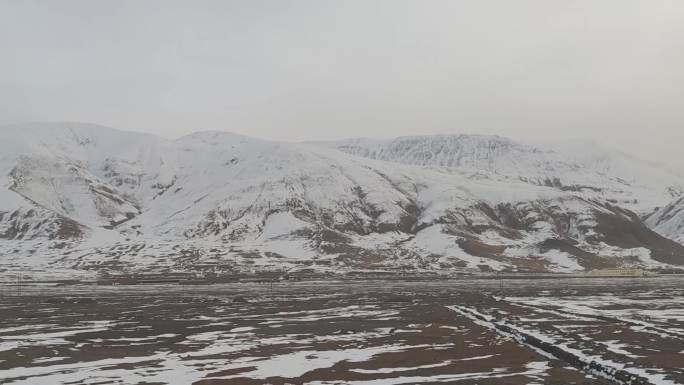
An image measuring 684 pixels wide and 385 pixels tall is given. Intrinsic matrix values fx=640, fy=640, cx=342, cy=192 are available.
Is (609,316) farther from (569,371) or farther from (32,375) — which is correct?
(32,375)

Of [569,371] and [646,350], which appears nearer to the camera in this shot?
[569,371]

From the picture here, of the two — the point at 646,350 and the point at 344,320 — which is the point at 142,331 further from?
the point at 646,350

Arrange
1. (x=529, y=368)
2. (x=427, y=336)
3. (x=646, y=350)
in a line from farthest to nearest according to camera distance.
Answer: (x=427, y=336) → (x=646, y=350) → (x=529, y=368)

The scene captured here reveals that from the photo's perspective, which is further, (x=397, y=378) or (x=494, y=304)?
(x=494, y=304)

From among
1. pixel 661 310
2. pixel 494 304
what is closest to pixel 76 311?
pixel 494 304

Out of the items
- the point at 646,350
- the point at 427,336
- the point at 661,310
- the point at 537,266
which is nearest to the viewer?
the point at 646,350

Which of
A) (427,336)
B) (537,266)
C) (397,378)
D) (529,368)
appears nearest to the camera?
(397,378)

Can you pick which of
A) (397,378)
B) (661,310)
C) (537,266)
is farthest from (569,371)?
(537,266)
